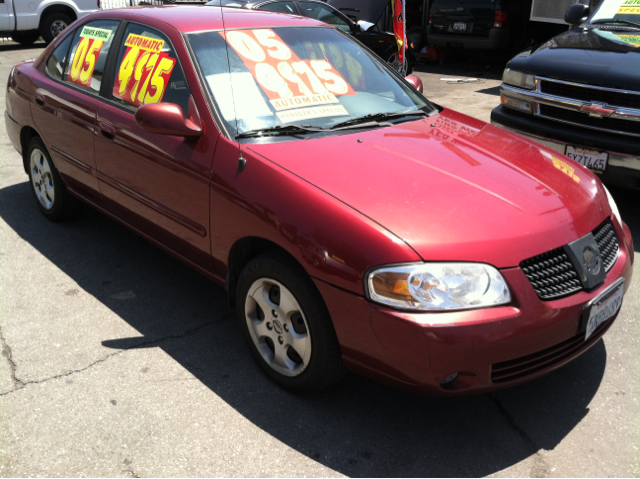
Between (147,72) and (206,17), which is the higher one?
(206,17)

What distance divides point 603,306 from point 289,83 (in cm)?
189

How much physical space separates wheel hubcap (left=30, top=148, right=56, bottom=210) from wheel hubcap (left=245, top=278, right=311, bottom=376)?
247cm

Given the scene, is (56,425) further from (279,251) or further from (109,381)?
(279,251)

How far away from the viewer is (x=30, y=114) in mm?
4773

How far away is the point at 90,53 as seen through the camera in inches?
168

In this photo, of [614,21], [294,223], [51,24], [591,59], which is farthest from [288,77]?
[51,24]

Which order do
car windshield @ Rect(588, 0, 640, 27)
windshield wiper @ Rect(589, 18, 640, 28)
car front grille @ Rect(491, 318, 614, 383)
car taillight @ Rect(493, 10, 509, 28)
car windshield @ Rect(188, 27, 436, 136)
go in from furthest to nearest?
car taillight @ Rect(493, 10, 509, 28) < car windshield @ Rect(588, 0, 640, 27) < windshield wiper @ Rect(589, 18, 640, 28) < car windshield @ Rect(188, 27, 436, 136) < car front grille @ Rect(491, 318, 614, 383)

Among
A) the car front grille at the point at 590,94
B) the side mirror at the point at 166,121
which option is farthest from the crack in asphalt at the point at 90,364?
the car front grille at the point at 590,94

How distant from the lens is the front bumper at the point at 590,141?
467 cm

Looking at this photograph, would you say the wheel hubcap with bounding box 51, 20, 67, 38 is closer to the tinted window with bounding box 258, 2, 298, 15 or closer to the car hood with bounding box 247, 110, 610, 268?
the tinted window with bounding box 258, 2, 298, 15

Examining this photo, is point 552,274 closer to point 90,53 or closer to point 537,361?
point 537,361

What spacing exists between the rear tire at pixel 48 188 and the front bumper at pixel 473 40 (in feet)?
31.4

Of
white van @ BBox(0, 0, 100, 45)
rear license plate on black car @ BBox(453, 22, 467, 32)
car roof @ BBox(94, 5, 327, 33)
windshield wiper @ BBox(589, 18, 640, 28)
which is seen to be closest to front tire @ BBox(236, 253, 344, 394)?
car roof @ BBox(94, 5, 327, 33)

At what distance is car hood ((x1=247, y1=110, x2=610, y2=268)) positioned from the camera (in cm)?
253
